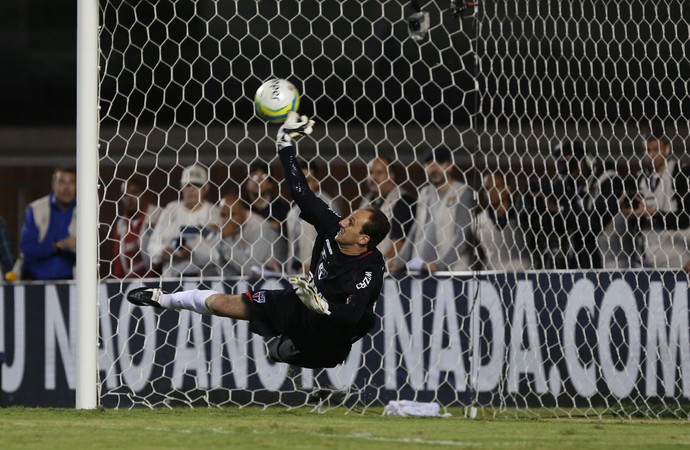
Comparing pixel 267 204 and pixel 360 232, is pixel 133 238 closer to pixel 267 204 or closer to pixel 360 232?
pixel 267 204

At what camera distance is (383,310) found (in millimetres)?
10477

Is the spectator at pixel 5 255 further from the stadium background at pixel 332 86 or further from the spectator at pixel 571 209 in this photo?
the spectator at pixel 571 209

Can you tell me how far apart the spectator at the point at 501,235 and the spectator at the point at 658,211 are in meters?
0.96

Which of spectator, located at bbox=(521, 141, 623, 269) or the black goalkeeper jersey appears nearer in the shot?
the black goalkeeper jersey

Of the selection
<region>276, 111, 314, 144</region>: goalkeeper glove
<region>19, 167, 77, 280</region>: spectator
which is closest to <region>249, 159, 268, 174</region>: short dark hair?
<region>19, 167, 77, 280</region>: spectator

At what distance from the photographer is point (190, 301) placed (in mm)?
8789

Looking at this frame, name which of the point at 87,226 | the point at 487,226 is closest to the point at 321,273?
the point at 87,226

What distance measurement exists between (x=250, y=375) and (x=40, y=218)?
2.82m

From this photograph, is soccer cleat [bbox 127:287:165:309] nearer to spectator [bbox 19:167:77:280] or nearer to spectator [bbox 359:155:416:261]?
spectator [bbox 359:155:416:261]

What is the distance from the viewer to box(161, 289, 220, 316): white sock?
8.77m

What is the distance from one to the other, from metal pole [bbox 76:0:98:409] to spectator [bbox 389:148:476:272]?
276 cm

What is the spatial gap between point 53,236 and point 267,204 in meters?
2.08

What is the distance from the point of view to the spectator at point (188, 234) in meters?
10.7

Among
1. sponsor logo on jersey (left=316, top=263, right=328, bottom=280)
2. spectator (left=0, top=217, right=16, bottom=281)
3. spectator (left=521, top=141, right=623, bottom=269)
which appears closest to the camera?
sponsor logo on jersey (left=316, top=263, right=328, bottom=280)
